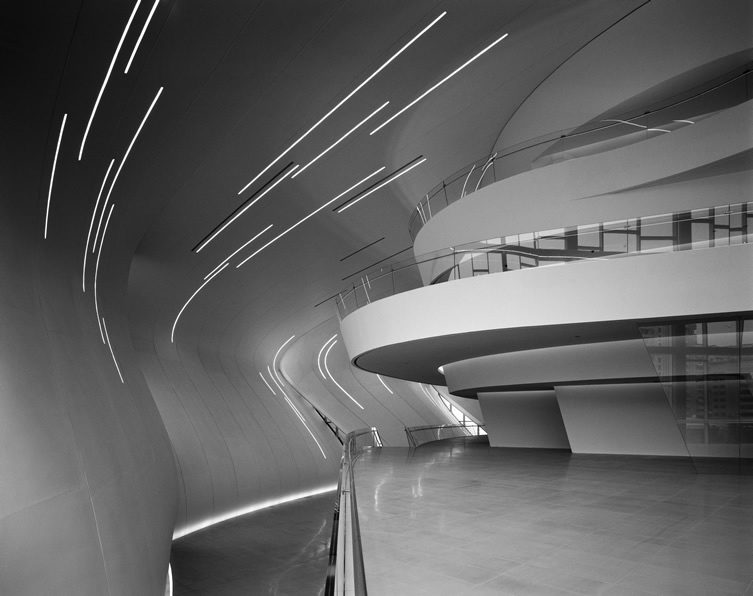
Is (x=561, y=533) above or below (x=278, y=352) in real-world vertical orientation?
below

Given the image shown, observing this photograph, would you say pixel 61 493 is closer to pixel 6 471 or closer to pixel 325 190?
pixel 6 471

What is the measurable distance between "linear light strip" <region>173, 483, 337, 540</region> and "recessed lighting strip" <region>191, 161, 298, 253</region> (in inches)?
355

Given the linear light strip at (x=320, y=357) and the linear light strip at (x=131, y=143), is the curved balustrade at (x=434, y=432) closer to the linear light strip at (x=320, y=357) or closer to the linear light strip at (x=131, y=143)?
the linear light strip at (x=320, y=357)

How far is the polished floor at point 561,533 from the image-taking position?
5.04 m

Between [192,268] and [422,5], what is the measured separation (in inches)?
424

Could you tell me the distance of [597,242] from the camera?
11.4 m

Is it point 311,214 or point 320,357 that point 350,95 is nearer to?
Result: point 311,214

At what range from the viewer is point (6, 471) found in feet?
18.2

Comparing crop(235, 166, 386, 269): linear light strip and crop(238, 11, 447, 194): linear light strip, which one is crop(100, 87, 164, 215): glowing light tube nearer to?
crop(238, 11, 447, 194): linear light strip

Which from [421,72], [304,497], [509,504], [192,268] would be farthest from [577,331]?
[304,497]

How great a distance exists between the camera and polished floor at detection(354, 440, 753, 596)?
504 centimetres

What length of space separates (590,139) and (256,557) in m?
14.5

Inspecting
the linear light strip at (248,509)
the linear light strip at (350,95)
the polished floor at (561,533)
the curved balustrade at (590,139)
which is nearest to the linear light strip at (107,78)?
the linear light strip at (350,95)

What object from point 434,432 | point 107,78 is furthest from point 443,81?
point 434,432
